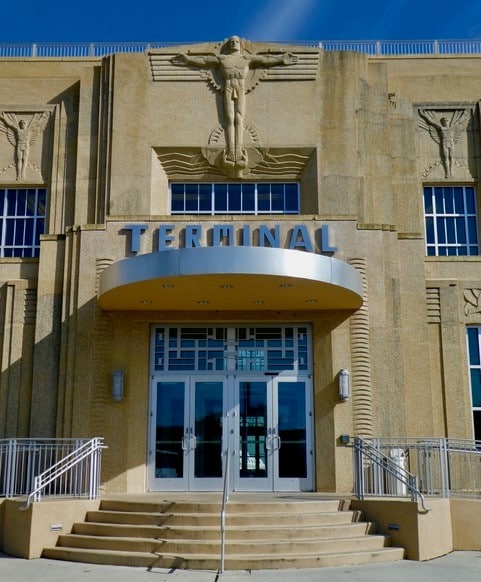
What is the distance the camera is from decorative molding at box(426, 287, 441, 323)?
17875 millimetres

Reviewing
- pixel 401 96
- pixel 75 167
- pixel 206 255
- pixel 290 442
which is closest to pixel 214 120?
pixel 75 167

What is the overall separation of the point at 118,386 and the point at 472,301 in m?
8.73

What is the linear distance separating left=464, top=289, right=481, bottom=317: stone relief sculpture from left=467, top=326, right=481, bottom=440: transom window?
0.40 m

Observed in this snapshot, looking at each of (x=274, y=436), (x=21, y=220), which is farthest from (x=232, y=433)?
(x=21, y=220)

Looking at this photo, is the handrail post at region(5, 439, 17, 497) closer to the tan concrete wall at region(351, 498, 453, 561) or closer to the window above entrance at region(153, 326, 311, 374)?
the window above entrance at region(153, 326, 311, 374)

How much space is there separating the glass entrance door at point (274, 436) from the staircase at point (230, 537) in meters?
3.03

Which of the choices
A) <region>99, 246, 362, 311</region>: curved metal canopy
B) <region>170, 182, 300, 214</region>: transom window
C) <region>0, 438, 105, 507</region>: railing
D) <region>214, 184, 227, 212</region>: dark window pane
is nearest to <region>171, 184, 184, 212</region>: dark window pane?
<region>170, 182, 300, 214</region>: transom window

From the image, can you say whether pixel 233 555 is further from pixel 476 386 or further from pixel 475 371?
pixel 475 371

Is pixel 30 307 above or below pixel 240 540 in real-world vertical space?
above

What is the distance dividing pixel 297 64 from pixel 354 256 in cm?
609

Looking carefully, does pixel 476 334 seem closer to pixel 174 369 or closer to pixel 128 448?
pixel 174 369

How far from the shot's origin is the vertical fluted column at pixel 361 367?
53.0 feet

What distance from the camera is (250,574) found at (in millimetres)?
10883

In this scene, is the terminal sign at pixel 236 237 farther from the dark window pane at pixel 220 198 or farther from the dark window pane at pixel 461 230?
the dark window pane at pixel 461 230
